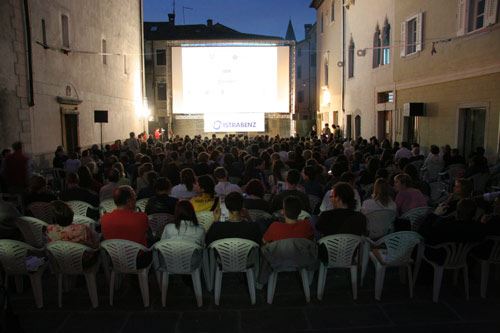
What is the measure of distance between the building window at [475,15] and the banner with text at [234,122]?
37.0 feet

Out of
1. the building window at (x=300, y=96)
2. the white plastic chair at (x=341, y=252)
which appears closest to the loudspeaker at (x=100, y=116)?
the white plastic chair at (x=341, y=252)

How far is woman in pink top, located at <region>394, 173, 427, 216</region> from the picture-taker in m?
5.46

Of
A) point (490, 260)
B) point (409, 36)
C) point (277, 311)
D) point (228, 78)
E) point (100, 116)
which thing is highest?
point (409, 36)

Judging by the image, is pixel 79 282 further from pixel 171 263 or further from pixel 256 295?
pixel 256 295

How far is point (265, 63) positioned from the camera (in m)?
20.6

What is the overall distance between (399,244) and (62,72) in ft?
41.2

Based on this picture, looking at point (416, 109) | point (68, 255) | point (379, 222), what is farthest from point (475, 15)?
point (68, 255)

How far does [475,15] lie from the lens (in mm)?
10523

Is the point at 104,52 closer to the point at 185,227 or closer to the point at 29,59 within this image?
the point at 29,59

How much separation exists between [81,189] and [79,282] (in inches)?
72.2

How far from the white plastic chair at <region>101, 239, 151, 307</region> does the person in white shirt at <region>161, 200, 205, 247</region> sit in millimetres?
319

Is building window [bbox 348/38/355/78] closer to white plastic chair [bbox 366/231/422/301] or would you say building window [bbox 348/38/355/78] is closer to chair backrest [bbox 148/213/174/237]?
chair backrest [bbox 148/213/174/237]

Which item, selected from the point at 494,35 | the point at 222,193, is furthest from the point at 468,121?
the point at 222,193

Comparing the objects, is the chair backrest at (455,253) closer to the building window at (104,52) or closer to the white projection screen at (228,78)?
the building window at (104,52)
